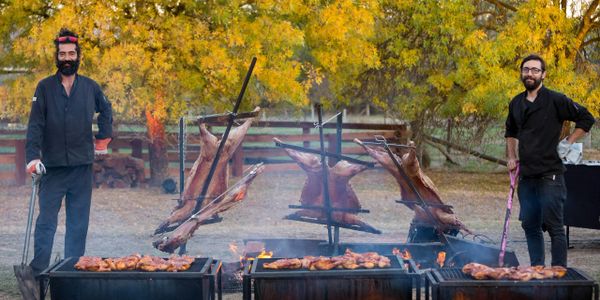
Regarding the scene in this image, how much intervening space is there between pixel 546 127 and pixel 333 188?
1.83m

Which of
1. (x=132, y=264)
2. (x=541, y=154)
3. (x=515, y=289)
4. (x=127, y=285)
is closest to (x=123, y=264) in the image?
(x=132, y=264)

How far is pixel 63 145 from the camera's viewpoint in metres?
7.03

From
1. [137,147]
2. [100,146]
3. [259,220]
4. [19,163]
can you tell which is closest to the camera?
[100,146]

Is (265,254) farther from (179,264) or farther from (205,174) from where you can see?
(179,264)

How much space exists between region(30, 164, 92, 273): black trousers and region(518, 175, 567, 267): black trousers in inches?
143

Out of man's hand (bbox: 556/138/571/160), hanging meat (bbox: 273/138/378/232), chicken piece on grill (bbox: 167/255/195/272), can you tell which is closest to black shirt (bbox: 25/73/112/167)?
hanging meat (bbox: 273/138/378/232)

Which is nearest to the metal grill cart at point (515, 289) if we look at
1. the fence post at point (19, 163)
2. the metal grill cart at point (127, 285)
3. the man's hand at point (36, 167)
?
the metal grill cart at point (127, 285)

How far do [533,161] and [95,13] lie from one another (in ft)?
28.1

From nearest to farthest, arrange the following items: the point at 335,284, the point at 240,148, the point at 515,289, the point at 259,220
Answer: the point at 515,289 → the point at 335,284 → the point at 259,220 → the point at 240,148

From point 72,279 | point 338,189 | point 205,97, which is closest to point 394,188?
point 205,97

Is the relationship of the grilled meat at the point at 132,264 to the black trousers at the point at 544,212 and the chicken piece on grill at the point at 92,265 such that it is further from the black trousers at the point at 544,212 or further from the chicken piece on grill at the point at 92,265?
the black trousers at the point at 544,212

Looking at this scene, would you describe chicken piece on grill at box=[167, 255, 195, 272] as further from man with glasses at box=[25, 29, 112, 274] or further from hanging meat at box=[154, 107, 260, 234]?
man with glasses at box=[25, 29, 112, 274]

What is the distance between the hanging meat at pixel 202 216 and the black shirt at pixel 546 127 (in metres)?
2.16

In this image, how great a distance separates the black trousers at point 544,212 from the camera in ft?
21.9
